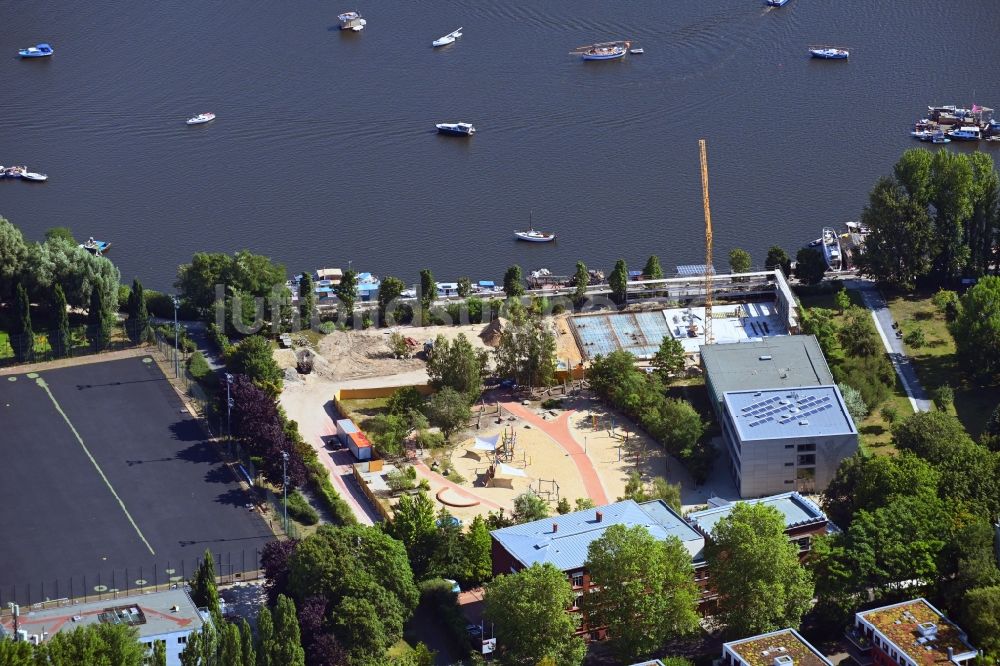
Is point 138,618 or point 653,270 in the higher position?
point 653,270

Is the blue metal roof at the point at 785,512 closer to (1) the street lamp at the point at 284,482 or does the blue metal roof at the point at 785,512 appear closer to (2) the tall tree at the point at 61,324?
(1) the street lamp at the point at 284,482

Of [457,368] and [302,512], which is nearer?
[302,512]

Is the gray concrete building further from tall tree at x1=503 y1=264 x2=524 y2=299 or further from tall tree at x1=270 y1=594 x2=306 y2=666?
tall tree at x1=270 y1=594 x2=306 y2=666

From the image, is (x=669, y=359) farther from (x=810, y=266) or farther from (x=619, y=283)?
(x=810, y=266)

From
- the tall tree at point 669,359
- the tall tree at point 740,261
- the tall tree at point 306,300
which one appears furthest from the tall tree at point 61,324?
the tall tree at point 740,261

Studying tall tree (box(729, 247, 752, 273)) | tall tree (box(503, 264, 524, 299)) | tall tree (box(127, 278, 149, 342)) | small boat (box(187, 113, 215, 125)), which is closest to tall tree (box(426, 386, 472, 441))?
tall tree (box(503, 264, 524, 299))

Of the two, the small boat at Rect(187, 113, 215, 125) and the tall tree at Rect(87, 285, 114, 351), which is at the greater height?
the small boat at Rect(187, 113, 215, 125)

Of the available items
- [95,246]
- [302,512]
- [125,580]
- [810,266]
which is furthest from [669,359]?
[95,246]
